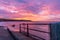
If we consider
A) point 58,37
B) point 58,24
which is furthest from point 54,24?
point 58,37

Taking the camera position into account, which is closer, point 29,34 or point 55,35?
point 55,35

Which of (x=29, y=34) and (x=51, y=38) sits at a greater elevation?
(x=51, y=38)

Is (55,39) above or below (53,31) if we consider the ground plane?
below

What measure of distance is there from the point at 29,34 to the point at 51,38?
14.5 ft

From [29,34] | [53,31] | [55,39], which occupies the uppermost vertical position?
[53,31]

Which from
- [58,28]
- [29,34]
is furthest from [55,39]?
[29,34]

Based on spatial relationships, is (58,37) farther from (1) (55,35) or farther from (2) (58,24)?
(2) (58,24)

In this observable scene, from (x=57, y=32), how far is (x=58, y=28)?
0.33 feet

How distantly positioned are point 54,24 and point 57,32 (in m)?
0.21

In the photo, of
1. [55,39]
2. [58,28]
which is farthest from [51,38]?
[58,28]

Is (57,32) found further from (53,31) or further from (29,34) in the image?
(29,34)

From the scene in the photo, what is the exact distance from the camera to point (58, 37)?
3148 mm

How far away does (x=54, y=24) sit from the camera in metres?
3.14

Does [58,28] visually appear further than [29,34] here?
No
